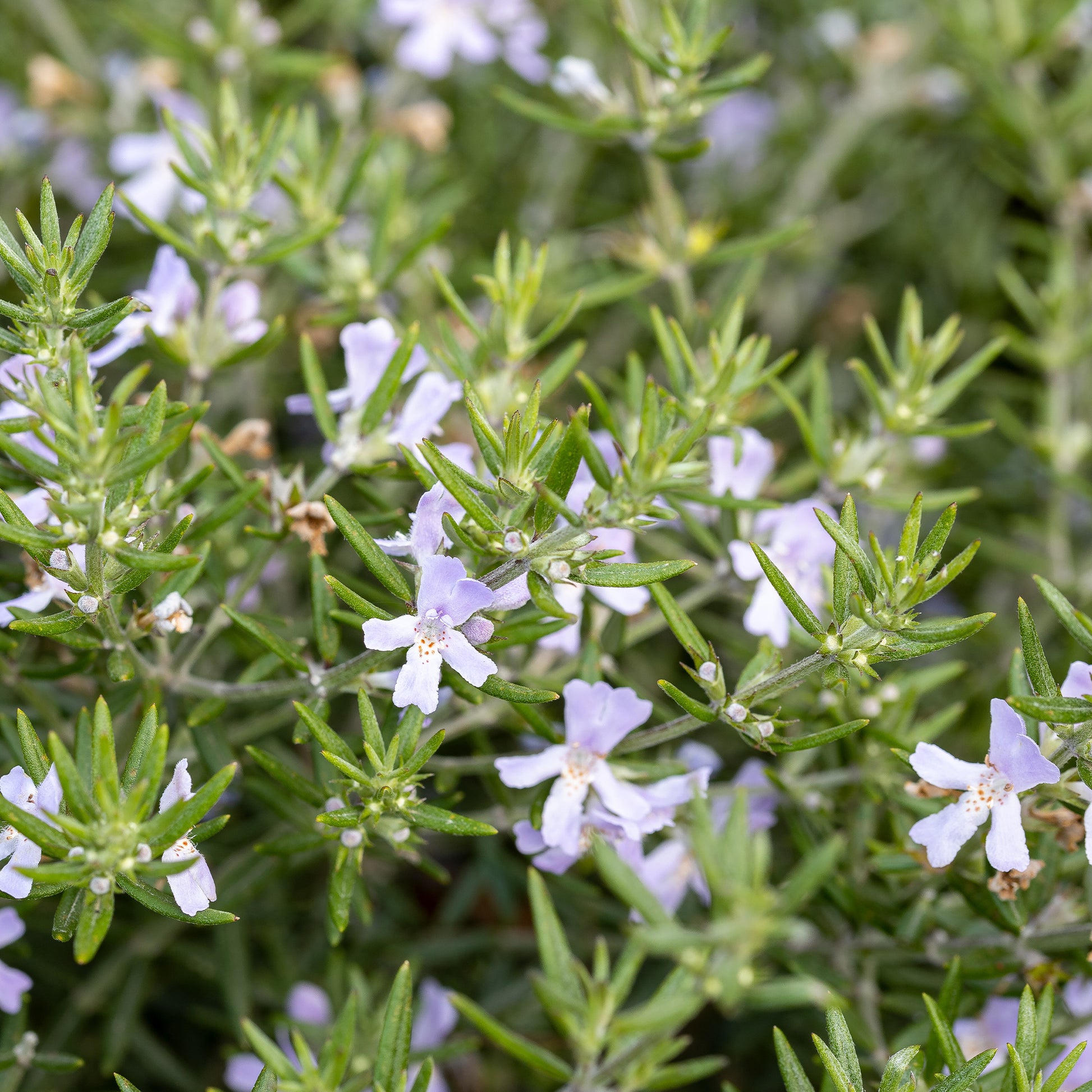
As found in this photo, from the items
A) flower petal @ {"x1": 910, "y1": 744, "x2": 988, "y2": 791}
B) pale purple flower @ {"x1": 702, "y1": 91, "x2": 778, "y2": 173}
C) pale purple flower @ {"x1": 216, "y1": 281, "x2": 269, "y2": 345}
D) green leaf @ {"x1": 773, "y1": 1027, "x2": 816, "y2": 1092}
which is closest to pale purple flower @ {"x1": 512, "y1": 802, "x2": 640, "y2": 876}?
green leaf @ {"x1": 773, "y1": 1027, "x2": 816, "y2": 1092}

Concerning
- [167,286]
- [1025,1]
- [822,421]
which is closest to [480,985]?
[822,421]

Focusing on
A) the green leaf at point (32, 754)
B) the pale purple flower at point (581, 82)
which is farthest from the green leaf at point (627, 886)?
the pale purple flower at point (581, 82)

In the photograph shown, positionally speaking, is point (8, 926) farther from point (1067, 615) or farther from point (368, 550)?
point (1067, 615)

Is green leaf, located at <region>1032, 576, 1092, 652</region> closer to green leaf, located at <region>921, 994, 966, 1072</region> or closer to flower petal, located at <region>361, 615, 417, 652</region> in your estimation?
green leaf, located at <region>921, 994, 966, 1072</region>

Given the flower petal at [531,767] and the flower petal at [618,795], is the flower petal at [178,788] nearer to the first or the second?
the flower petal at [531,767]

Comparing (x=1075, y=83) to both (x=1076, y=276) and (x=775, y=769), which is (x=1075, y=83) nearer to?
(x=1076, y=276)

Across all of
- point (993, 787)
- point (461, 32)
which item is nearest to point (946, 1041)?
point (993, 787)
